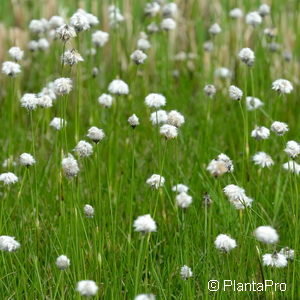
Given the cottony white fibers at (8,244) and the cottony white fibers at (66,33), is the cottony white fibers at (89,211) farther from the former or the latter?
the cottony white fibers at (66,33)

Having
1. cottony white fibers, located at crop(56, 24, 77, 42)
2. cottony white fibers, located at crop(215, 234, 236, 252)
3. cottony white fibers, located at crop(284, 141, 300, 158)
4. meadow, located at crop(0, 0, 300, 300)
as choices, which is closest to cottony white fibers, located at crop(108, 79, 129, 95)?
meadow, located at crop(0, 0, 300, 300)

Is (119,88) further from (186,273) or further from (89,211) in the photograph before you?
(186,273)

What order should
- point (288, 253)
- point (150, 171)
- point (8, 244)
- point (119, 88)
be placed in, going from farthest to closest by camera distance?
point (150, 171) → point (119, 88) → point (288, 253) → point (8, 244)

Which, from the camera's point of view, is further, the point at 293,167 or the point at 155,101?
the point at 155,101

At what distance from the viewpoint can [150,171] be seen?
174 inches

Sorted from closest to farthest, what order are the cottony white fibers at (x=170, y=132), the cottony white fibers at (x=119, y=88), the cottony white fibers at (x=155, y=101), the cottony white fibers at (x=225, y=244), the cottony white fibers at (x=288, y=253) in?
1. the cottony white fibers at (x=225, y=244)
2. the cottony white fibers at (x=288, y=253)
3. the cottony white fibers at (x=170, y=132)
4. the cottony white fibers at (x=155, y=101)
5. the cottony white fibers at (x=119, y=88)

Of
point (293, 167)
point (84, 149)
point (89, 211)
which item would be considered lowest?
point (89, 211)

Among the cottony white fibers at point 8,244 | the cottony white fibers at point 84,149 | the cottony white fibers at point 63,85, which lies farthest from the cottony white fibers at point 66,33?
the cottony white fibers at point 8,244

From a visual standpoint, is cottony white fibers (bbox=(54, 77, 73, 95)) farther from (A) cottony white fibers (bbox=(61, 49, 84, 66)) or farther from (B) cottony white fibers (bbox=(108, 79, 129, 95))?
(B) cottony white fibers (bbox=(108, 79, 129, 95))

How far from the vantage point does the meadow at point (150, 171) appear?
3051 millimetres

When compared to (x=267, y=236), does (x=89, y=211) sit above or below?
above

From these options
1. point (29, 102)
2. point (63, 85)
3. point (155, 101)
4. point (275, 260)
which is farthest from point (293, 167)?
point (29, 102)

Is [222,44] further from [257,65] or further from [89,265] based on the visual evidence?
[89,265]

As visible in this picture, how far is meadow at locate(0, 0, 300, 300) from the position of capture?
3.05 meters
